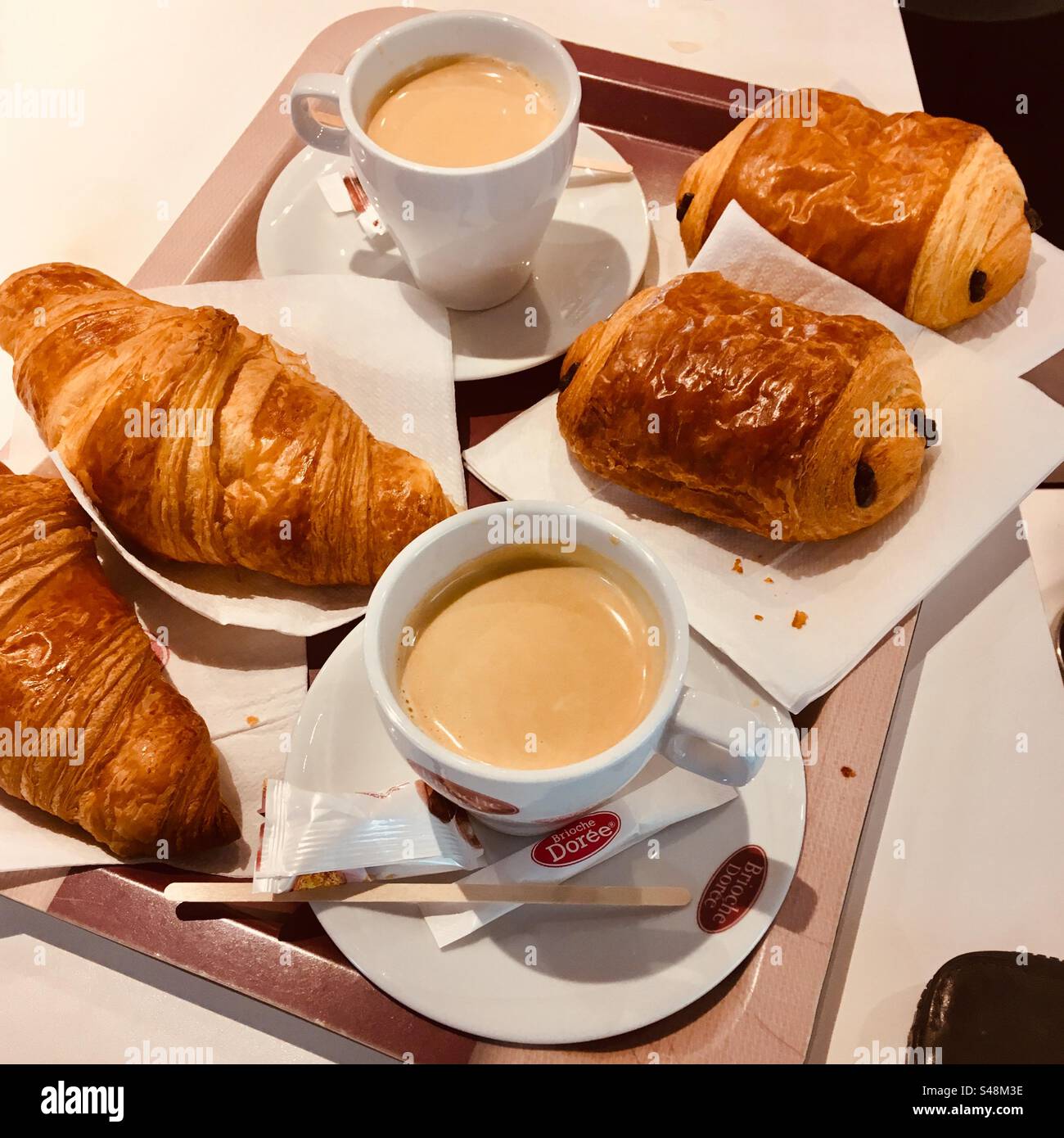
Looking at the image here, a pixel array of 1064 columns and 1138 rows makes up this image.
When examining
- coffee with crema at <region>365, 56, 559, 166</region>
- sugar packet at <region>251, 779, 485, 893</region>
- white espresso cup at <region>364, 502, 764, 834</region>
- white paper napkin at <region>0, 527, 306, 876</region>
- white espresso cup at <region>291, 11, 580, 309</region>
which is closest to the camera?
white espresso cup at <region>364, 502, 764, 834</region>

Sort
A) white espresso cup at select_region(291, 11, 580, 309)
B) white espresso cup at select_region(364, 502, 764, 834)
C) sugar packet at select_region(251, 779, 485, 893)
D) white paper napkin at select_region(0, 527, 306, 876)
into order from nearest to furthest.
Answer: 1. white espresso cup at select_region(364, 502, 764, 834)
2. sugar packet at select_region(251, 779, 485, 893)
3. white paper napkin at select_region(0, 527, 306, 876)
4. white espresso cup at select_region(291, 11, 580, 309)

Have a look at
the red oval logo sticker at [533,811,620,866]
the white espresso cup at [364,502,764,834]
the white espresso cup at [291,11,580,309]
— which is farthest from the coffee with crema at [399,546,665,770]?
the white espresso cup at [291,11,580,309]

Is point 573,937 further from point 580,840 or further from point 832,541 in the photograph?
point 832,541

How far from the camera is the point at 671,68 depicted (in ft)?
4.66

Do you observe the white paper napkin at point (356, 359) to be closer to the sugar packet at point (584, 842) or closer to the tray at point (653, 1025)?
the tray at point (653, 1025)

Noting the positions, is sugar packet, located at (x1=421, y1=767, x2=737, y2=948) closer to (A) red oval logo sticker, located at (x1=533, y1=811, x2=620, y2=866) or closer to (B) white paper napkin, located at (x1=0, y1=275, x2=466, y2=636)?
(A) red oval logo sticker, located at (x1=533, y1=811, x2=620, y2=866)

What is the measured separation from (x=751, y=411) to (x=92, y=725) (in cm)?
79

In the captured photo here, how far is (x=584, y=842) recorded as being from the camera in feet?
2.61

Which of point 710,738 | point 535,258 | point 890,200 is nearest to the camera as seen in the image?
point 710,738

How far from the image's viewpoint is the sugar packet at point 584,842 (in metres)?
0.78

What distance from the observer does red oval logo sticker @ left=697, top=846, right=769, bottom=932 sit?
78 centimetres

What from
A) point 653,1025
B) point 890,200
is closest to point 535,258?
point 890,200

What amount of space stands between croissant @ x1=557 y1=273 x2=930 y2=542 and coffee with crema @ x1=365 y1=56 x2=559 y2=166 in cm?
28
